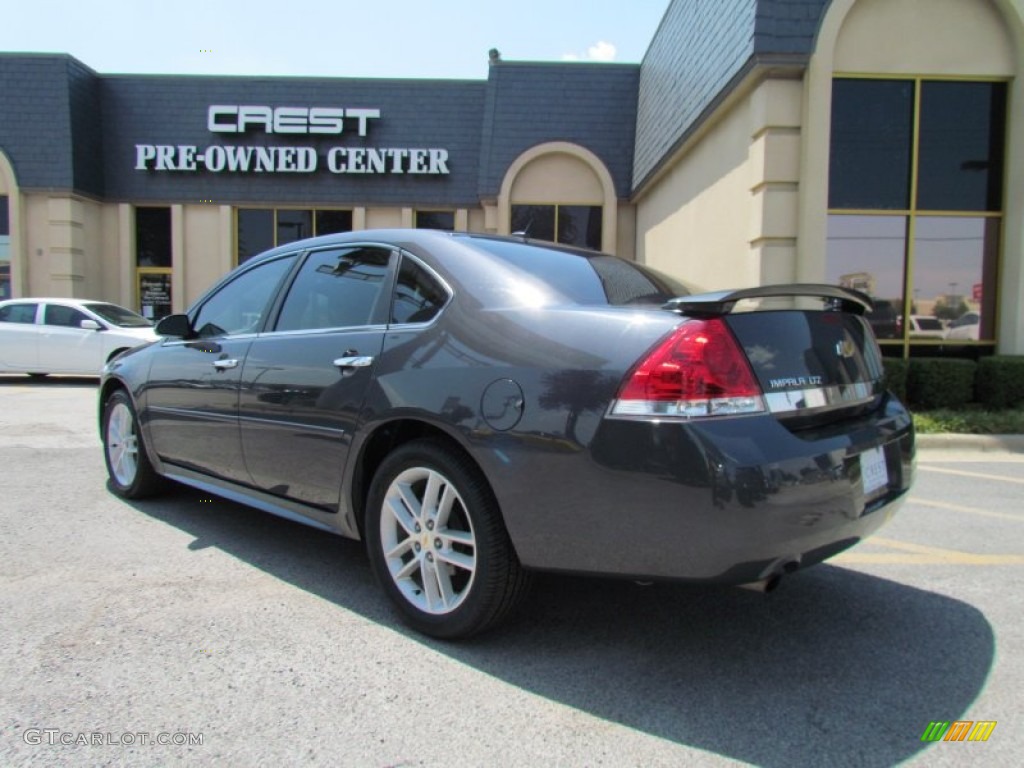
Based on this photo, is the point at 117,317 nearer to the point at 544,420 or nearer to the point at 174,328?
the point at 174,328

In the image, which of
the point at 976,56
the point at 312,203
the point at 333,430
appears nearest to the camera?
the point at 333,430

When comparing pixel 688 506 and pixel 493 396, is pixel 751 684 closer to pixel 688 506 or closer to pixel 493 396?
pixel 688 506

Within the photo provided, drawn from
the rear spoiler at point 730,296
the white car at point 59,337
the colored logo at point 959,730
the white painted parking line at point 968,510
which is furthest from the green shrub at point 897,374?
the white car at point 59,337

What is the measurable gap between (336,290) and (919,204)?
8364 mm

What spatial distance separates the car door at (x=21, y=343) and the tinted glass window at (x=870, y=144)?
12587 mm

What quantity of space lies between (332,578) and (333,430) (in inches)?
32.3

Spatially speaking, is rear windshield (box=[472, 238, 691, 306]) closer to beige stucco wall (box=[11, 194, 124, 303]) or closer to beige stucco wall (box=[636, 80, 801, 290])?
beige stucco wall (box=[636, 80, 801, 290])

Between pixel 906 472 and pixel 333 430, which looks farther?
pixel 333 430

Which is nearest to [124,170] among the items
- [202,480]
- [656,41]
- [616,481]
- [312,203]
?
[312,203]

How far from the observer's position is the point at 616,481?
7.44 ft

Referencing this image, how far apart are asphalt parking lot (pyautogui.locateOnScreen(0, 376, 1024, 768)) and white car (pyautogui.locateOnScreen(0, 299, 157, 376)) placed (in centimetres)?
923

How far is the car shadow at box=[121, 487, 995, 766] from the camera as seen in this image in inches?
87.0

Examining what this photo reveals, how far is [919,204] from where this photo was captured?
9.04m

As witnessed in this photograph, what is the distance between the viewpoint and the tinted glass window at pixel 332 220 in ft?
54.0
